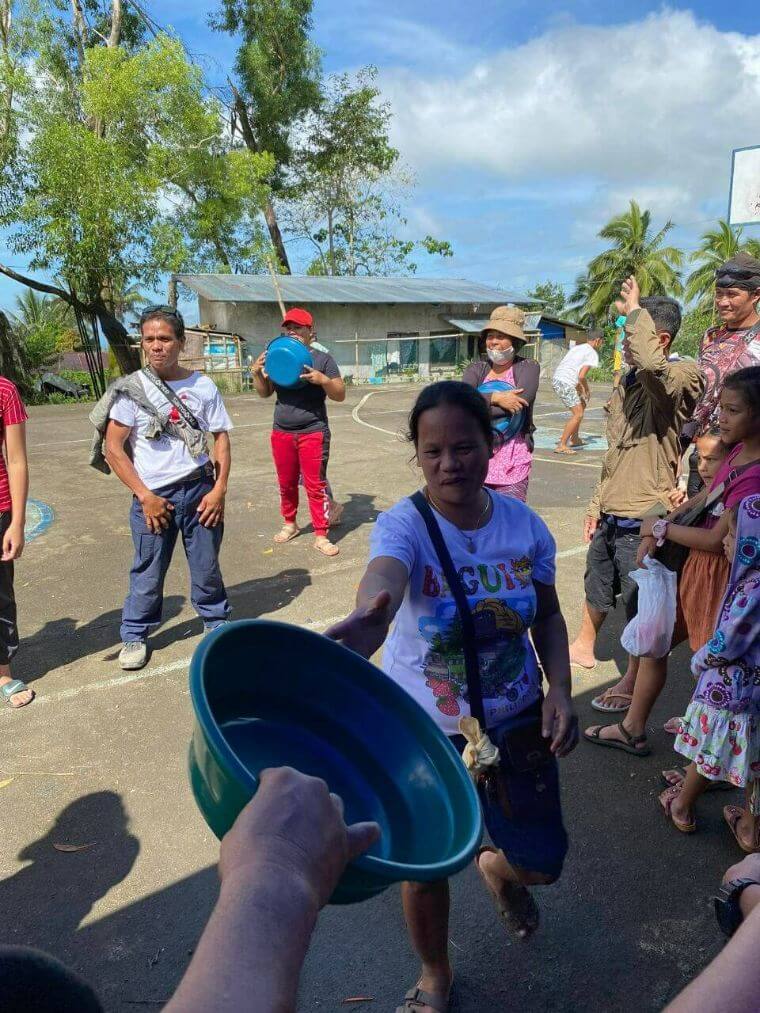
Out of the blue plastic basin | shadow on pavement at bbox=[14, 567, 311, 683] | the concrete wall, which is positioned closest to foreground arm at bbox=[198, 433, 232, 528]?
shadow on pavement at bbox=[14, 567, 311, 683]

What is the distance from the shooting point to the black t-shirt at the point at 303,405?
6.42 metres

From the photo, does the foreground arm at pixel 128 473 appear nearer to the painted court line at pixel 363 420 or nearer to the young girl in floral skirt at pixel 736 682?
the young girl in floral skirt at pixel 736 682

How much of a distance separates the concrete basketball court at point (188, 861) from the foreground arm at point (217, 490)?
0.96 m

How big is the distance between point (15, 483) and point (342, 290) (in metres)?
27.0

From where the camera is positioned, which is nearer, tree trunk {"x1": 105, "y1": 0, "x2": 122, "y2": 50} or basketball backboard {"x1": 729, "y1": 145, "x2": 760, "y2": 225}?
basketball backboard {"x1": 729, "y1": 145, "x2": 760, "y2": 225}

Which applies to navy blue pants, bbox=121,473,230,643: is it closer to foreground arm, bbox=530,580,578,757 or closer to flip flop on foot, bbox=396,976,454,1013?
foreground arm, bbox=530,580,578,757

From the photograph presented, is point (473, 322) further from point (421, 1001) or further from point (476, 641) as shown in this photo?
point (421, 1001)

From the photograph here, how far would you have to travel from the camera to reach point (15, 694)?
4.04m

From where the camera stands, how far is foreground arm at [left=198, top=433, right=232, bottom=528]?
448 centimetres

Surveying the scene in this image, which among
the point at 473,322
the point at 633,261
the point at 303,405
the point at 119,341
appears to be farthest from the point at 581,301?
the point at 303,405

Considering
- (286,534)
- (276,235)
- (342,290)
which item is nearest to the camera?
(286,534)

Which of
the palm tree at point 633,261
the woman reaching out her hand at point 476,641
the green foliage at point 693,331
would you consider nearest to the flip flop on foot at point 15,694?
the woman reaching out her hand at point 476,641

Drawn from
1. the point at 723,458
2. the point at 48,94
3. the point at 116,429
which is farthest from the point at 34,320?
the point at 723,458

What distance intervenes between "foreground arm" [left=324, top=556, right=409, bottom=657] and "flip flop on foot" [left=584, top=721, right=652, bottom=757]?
2.20 metres
